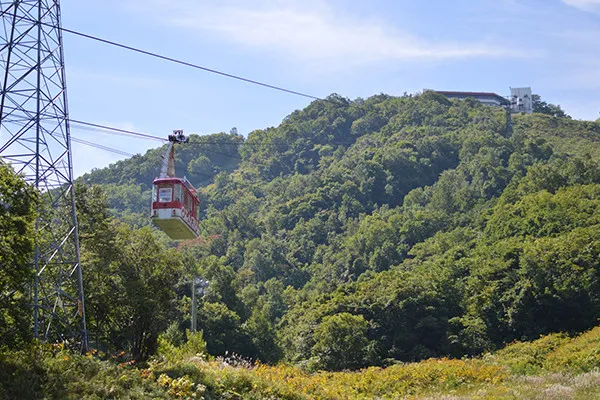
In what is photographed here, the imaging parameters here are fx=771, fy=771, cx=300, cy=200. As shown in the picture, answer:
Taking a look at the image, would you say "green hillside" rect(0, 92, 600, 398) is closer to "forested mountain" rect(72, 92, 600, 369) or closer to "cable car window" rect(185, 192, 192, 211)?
"forested mountain" rect(72, 92, 600, 369)

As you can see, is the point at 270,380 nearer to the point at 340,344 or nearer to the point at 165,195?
the point at 165,195

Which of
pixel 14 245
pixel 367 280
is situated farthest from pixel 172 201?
pixel 367 280

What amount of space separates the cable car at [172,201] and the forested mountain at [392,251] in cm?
428

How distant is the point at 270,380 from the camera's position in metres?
24.7

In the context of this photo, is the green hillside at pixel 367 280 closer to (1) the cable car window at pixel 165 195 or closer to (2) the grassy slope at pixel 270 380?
(2) the grassy slope at pixel 270 380

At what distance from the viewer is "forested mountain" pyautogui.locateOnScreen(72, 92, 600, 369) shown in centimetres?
5612

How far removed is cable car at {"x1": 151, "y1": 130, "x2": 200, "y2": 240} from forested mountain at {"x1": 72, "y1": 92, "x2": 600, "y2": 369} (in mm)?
4282

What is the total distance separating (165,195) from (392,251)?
8427 cm

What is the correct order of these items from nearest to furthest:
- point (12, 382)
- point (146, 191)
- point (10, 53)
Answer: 1. point (12, 382)
2. point (10, 53)
3. point (146, 191)

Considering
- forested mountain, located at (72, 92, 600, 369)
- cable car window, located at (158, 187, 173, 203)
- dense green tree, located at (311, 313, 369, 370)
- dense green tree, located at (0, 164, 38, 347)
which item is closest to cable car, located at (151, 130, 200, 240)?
cable car window, located at (158, 187, 173, 203)

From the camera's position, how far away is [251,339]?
64.9 metres

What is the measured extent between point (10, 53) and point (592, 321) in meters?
48.1

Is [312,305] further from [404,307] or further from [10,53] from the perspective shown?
[10,53]

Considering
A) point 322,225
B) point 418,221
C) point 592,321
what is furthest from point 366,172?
point 592,321
